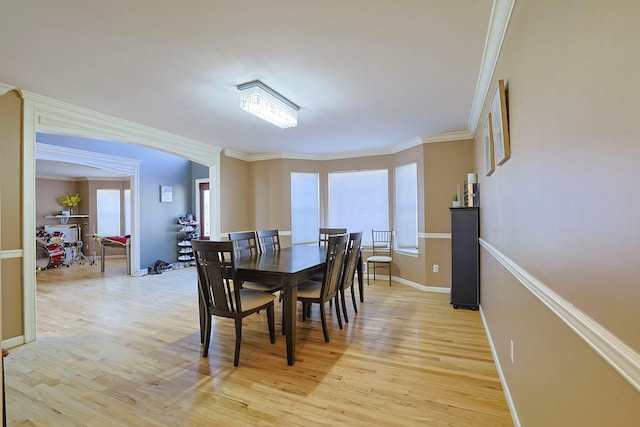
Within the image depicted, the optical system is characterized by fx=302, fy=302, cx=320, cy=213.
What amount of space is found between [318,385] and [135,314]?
9.21 feet

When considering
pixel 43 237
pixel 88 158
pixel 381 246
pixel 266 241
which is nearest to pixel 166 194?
pixel 88 158

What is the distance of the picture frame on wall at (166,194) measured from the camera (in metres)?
6.93

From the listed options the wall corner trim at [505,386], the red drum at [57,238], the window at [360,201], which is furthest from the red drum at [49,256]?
the wall corner trim at [505,386]

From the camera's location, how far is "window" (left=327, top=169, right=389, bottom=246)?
5.68 meters

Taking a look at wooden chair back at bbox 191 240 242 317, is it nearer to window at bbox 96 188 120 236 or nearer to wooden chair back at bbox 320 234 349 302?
wooden chair back at bbox 320 234 349 302

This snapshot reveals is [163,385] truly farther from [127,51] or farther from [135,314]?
[127,51]

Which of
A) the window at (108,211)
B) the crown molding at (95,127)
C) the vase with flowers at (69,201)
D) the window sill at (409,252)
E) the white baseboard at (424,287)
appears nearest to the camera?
the crown molding at (95,127)

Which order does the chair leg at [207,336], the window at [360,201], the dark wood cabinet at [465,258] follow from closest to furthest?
the chair leg at [207,336]
the dark wood cabinet at [465,258]
the window at [360,201]

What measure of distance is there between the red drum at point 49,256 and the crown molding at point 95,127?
512 cm

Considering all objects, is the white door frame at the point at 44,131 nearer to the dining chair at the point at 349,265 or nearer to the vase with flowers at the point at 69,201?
the dining chair at the point at 349,265

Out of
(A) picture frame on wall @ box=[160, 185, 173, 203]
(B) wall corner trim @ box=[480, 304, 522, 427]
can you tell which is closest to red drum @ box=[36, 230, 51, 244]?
(A) picture frame on wall @ box=[160, 185, 173, 203]

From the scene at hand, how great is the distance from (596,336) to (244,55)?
8.28 feet

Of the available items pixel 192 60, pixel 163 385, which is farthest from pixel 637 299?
pixel 192 60

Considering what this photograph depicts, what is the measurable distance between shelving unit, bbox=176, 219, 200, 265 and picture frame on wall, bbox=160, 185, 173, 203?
0.56 metres
